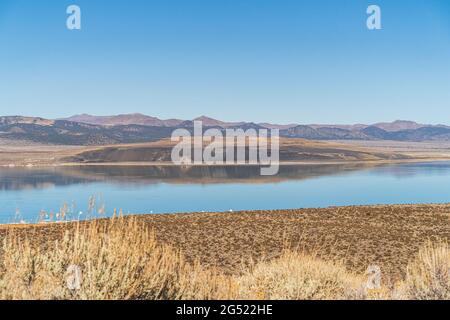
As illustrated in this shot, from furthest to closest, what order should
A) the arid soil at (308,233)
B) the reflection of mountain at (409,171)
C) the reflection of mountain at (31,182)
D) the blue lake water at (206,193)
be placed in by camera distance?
the reflection of mountain at (409,171)
the reflection of mountain at (31,182)
the blue lake water at (206,193)
the arid soil at (308,233)

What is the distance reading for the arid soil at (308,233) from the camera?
1577cm

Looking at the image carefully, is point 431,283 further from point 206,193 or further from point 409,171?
point 409,171

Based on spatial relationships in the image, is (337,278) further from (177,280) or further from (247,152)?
(247,152)

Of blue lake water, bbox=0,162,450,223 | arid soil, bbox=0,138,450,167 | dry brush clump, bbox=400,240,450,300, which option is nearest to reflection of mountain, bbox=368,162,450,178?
blue lake water, bbox=0,162,450,223

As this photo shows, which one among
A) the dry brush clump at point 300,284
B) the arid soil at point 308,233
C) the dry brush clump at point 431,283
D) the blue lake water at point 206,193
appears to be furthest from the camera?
the blue lake water at point 206,193

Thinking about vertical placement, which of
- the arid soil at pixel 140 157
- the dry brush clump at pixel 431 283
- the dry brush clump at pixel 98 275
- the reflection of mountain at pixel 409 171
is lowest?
the reflection of mountain at pixel 409 171

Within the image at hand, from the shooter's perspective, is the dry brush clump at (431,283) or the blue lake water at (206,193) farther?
the blue lake water at (206,193)

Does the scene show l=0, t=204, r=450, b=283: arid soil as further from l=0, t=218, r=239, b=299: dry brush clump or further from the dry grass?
l=0, t=218, r=239, b=299: dry brush clump

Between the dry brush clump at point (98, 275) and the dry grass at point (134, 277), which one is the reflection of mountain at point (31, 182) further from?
the dry brush clump at point (98, 275)

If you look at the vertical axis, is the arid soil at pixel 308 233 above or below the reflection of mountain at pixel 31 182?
above

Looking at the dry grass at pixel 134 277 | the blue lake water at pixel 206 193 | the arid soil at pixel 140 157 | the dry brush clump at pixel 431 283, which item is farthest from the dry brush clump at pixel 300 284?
the arid soil at pixel 140 157

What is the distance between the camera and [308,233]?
750 inches

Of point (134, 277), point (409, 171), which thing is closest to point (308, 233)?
point (134, 277)

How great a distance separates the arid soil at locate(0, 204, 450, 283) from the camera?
51.7 feet
